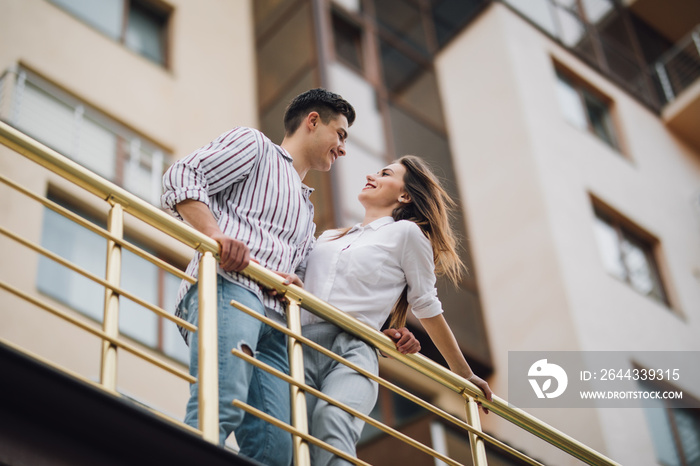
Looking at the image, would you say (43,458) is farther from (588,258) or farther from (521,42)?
(521,42)

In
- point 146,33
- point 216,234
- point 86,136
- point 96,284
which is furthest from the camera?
point 146,33

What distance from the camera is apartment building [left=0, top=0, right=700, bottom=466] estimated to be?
37.9 ft

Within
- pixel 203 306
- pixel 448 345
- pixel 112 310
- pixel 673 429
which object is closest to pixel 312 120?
pixel 448 345

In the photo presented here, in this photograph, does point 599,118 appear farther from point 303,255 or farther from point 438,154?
point 303,255

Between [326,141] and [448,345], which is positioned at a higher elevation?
[326,141]

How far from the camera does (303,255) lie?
4.96 metres

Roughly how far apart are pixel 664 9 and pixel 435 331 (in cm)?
2024

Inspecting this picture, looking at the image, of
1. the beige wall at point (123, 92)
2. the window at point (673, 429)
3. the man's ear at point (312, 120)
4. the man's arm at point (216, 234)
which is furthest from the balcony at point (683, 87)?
the man's arm at point (216, 234)

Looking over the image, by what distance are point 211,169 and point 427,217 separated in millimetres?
1370

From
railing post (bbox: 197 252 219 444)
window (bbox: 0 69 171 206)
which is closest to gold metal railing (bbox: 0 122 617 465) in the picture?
railing post (bbox: 197 252 219 444)

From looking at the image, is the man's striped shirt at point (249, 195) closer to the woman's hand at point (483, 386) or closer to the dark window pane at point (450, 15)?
the woman's hand at point (483, 386)

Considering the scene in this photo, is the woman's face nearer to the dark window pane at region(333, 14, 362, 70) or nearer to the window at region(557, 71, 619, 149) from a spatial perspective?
the dark window pane at region(333, 14, 362, 70)

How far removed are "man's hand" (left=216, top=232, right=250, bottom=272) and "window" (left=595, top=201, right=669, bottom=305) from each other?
1223 cm

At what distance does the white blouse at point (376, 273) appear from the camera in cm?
485
